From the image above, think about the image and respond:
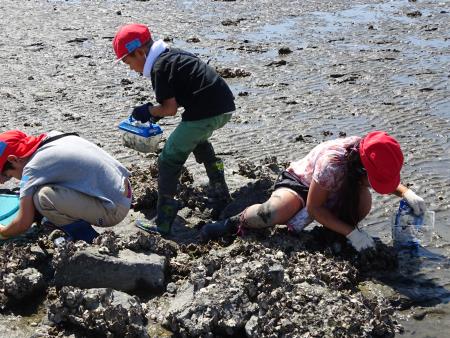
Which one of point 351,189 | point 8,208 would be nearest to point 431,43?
point 351,189

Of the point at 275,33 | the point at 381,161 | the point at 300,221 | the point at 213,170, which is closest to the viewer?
the point at 381,161

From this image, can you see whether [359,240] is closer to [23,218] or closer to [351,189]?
[351,189]

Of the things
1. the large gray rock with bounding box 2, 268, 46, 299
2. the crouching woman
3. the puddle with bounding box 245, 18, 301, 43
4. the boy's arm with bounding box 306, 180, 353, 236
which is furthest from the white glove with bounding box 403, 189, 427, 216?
the puddle with bounding box 245, 18, 301, 43

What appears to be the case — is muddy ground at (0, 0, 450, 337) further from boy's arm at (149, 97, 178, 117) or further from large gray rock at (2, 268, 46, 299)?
boy's arm at (149, 97, 178, 117)

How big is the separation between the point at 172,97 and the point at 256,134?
9.47 ft

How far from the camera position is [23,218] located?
502 centimetres

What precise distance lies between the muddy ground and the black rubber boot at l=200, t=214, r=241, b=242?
3.2 inches

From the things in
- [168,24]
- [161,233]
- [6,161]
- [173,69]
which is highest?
[173,69]

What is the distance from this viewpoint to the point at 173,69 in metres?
5.47

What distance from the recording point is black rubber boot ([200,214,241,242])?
5.41m

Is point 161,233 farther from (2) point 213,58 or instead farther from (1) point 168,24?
(1) point 168,24

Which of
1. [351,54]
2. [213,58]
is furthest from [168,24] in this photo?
[351,54]

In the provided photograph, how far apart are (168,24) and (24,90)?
5365mm

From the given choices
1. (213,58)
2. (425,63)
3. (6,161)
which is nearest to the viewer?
(6,161)
